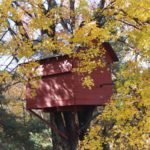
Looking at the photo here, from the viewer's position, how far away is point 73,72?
9.03 m

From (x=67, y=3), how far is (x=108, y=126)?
23.2ft

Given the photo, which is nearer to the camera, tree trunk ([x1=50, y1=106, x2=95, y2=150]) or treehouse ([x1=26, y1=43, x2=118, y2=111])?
treehouse ([x1=26, y1=43, x2=118, y2=111])

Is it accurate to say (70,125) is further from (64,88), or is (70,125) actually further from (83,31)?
(83,31)

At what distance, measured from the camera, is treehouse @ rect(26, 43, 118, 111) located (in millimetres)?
9086

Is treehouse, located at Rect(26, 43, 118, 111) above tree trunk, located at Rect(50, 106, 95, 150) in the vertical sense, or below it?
above

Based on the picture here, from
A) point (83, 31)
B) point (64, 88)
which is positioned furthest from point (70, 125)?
point (83, 31)

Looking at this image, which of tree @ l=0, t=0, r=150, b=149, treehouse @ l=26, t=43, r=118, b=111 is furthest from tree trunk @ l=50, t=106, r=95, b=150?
treehouse @ l=26, t=43, r=118, b=111

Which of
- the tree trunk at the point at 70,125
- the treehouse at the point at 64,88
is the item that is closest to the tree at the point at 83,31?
the tree trunk at the point at 70,125

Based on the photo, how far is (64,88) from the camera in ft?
30.1

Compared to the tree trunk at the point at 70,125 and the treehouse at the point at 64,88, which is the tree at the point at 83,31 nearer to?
the tree trunk at the point at 70,125

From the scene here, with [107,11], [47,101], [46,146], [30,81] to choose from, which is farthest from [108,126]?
[107,11]

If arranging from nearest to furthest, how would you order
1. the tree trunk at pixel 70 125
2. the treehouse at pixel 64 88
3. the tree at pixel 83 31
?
the tree at pixel 83 31
the treehouse at pixel 64 88
the tree trunk at pixel 70 125

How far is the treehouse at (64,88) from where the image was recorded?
29.8 ft

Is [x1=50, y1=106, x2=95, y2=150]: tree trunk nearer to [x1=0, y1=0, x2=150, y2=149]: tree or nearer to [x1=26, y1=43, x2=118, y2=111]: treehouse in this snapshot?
[x1=0, y1=0, x2=150, y2=149]: tree
